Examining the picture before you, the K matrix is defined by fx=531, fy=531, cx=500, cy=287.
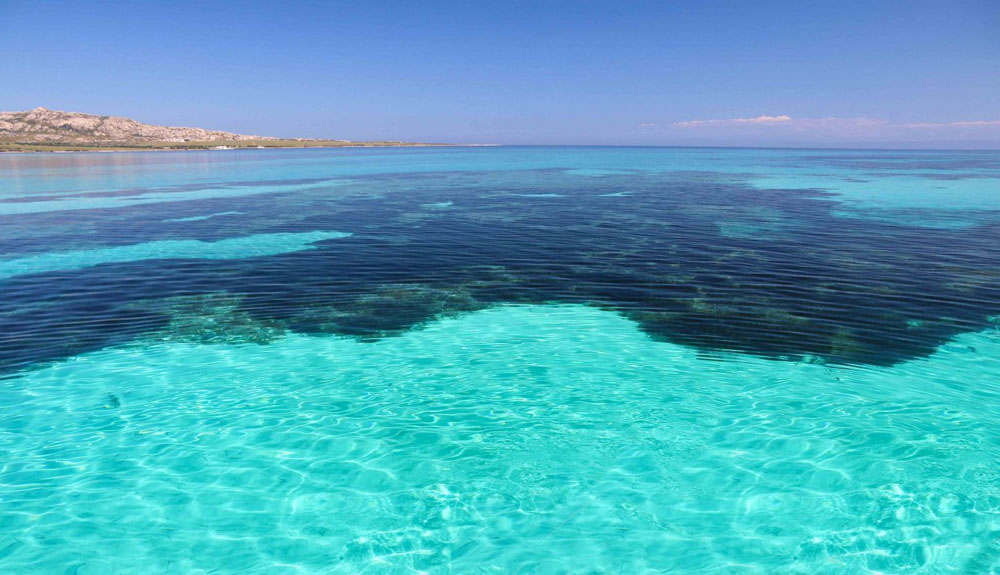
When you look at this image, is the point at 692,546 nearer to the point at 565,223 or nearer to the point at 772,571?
the point at 772,571

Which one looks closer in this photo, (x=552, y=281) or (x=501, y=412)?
(x=501, y=412)

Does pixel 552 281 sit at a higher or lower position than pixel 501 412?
higher

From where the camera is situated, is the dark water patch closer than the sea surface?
No

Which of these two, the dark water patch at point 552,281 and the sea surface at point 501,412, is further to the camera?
the dark water patch at point 552,281

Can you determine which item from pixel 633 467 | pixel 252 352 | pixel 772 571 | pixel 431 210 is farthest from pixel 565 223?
pixel 772 571
